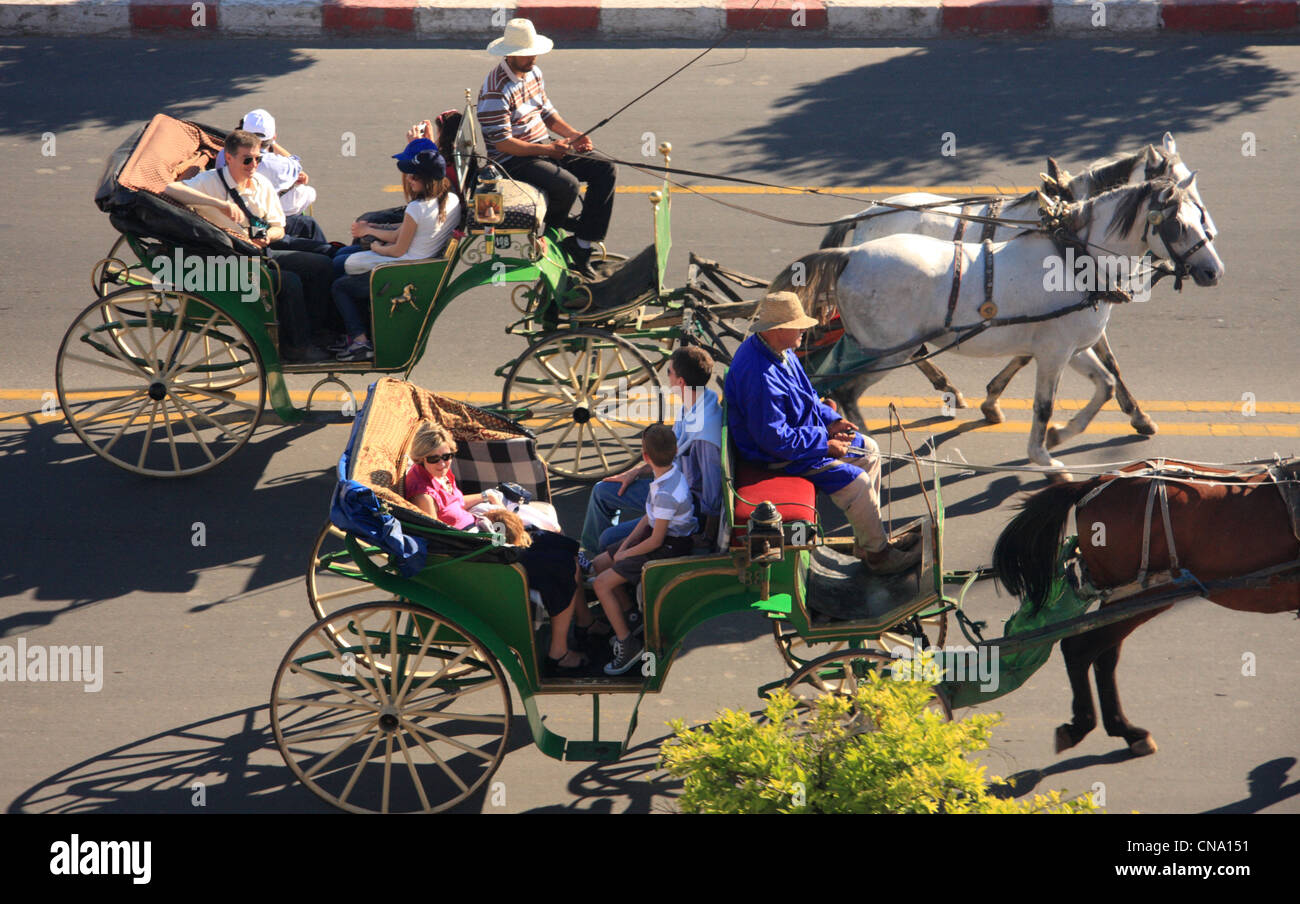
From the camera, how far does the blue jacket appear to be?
608 cm

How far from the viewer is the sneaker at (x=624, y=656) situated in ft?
18.9

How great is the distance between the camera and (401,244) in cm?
788

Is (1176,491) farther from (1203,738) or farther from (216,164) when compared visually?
(216,164)

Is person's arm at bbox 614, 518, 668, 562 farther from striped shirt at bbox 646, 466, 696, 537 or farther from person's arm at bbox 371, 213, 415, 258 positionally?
person's arm at bbox 371, 213, 415, 258

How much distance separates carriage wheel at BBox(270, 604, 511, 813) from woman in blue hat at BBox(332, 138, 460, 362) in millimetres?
2162

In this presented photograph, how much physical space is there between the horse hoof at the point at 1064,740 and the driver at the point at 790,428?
1.04m

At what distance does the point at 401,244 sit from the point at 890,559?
11.7 ft

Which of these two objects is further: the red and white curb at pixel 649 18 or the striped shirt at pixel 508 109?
the red and white curb at pixel 649 18

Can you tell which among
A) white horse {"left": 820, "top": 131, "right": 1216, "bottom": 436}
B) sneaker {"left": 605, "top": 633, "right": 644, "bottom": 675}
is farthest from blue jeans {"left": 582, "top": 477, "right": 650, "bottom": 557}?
white horse {"left": 820, "top": 131, "right": 1216, "bottom": 436}

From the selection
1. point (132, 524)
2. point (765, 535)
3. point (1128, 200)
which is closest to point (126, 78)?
point (132, 524)

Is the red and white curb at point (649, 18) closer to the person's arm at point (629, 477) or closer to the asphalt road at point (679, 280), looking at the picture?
the asphalt road at point (679, 280)

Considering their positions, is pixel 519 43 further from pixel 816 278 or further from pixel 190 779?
pixel 190 779

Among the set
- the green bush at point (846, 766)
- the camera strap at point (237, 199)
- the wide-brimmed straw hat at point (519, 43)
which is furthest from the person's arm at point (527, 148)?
the green bush at point (846, 766)
